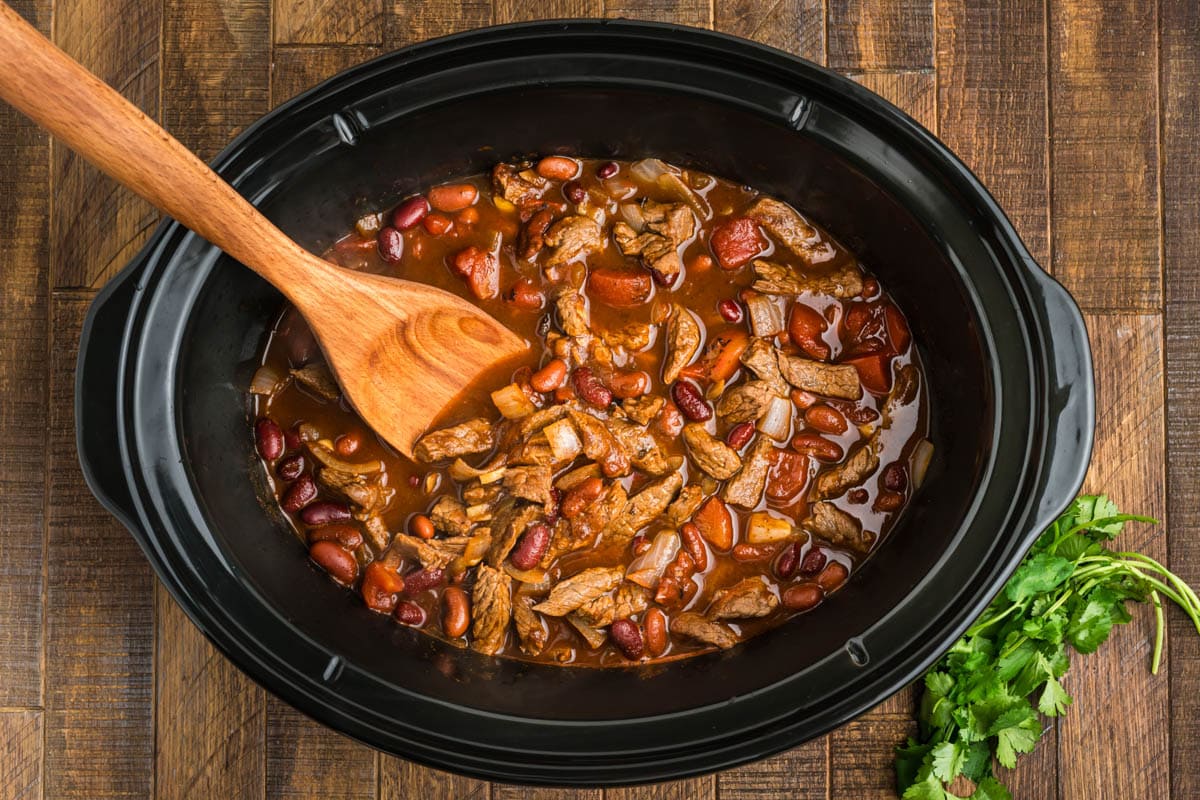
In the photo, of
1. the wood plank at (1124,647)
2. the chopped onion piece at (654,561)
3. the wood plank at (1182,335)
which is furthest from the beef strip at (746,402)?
the wood plank at (1182,335)

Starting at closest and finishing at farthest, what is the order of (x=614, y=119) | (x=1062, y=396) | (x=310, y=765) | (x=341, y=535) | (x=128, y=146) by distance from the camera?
(x=128, y=146) → (x=1062, y=396) → (x=614, y=119) → (x=341, y=535) → (x=310, y=765)

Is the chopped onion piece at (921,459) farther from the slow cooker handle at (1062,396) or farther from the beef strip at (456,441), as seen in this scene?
the beef strip at (456,441)

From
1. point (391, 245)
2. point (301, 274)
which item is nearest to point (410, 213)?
point (391, 245)

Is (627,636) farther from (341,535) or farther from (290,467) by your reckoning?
(290,467)

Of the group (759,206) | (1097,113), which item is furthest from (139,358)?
(1097,113)

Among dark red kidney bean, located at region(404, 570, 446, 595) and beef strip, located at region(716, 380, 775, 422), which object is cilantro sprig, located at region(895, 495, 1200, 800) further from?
dark red kidney bean, located at region(404, 570, 446, 595)

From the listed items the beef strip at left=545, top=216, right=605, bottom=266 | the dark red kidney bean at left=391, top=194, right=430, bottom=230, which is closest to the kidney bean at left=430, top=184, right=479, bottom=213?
the dark red kidney bean at left=391, top=194, right=430, bottom=230
